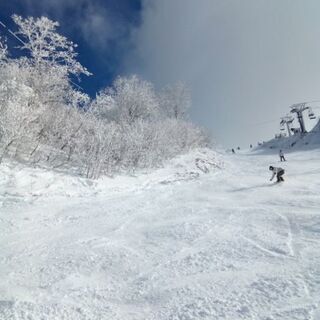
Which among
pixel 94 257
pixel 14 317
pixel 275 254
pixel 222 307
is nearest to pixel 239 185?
pixel 275 254

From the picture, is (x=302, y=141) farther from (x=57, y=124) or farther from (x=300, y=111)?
(x=57, y=124)

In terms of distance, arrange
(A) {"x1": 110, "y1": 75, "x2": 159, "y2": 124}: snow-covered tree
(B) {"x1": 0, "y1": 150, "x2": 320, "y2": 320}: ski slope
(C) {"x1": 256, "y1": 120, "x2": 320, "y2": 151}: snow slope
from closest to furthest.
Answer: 1. (B) {"x1": 0, "y1": 150, "x2": 320, "y2": 320}: ski slope
2. (A) {"x1": 110, "y1": 75, "x2": 159, "y2": 124}: snow-covered tree
3. (C) {"x1": 256, "y1": 120, "x2": 320, "y2": 151}: snow slope

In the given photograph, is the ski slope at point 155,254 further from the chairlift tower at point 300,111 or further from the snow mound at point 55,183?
the chairlift tower at point 300,111

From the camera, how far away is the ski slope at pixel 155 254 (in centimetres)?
409

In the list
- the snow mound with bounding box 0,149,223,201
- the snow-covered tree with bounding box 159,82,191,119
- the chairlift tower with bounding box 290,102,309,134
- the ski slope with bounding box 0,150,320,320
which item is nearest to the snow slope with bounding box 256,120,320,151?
the chairlift tower with bounding box 290,102,309,134

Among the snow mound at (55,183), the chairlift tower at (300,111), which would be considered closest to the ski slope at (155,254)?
the snow mound at (55,183)

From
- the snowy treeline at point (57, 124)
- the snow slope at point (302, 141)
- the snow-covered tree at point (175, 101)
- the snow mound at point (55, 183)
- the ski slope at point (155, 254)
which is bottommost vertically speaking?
the ski slope at point (155, 254)

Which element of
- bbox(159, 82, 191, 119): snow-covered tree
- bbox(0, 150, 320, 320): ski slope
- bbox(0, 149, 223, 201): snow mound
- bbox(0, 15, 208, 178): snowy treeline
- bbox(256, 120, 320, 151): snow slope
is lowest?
bbox(0, 150, 320, 320): ski slope

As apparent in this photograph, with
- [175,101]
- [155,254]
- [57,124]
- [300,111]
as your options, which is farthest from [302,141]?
[155,254]

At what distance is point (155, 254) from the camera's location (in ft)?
19.5

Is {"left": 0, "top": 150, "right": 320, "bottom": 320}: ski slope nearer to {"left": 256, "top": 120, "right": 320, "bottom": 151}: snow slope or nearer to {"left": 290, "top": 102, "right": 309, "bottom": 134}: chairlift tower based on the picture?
{"left": 256, "top": 120, "right": 320, "bottom": 151}: snow slope

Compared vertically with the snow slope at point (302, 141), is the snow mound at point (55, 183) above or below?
below

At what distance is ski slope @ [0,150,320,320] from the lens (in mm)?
4094

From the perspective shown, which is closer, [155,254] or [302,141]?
[155,254]
